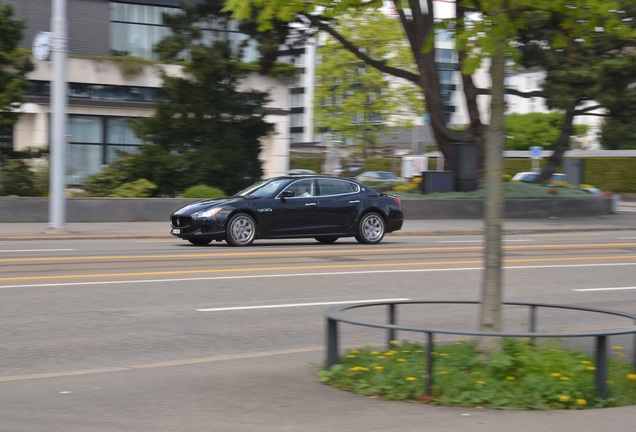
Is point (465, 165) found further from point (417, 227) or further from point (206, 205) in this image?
point (206, 205)

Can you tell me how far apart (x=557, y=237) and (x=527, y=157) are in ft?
156

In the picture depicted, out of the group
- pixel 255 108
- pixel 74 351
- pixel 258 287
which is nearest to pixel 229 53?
pixel 255 108

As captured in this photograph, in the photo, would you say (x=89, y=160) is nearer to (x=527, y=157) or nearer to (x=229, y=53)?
(x=229, y=53)

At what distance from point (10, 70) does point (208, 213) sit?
14285 millimetres

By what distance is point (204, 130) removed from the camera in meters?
30.7

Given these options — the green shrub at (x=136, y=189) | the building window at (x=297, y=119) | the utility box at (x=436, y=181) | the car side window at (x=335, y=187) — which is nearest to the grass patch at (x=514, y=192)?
the utility box at (x=436, y=181)

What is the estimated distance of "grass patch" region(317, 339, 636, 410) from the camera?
6707 millimetres

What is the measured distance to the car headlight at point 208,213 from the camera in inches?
752

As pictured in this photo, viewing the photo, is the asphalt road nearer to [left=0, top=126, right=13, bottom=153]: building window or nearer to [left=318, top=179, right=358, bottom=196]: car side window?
[left=318, top=179, right=358, bottom=196]: car side window

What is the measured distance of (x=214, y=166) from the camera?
98.3 feet

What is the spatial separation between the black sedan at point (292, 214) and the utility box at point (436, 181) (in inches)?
496

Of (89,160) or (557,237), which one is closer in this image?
(557,237)

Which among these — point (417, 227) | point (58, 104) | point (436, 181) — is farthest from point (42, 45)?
point (436, 181)

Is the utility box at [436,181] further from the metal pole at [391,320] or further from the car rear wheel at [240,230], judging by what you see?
the metal pole at [391,320]
